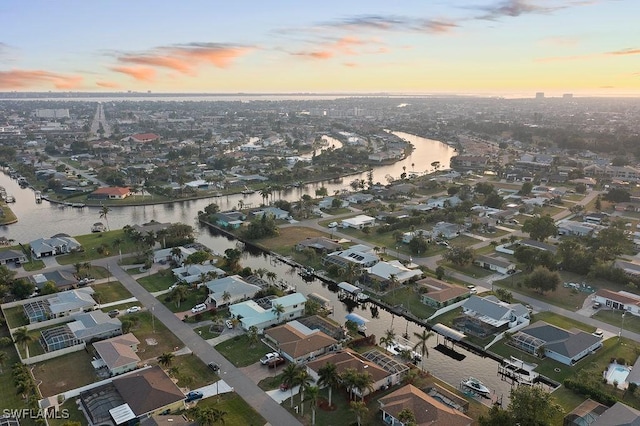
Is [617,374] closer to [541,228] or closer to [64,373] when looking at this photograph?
[541,228]

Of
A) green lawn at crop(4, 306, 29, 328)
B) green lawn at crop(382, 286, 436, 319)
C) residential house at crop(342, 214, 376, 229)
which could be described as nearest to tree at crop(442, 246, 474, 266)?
green lawn at crop(382, 286, 436, 319)

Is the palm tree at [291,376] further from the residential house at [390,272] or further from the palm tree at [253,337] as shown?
the residential house at [390,272]

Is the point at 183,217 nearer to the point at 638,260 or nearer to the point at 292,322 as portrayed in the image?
the point at 292,322

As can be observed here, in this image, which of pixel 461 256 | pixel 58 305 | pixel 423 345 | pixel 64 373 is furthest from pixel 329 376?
pixel 461 256

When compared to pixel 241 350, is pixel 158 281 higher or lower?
higher

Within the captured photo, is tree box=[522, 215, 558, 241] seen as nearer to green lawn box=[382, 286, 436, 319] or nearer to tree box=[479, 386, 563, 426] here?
green lawn box=[382, 286, 436, 319]

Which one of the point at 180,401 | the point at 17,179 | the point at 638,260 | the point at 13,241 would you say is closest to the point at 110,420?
the point at 180,401
